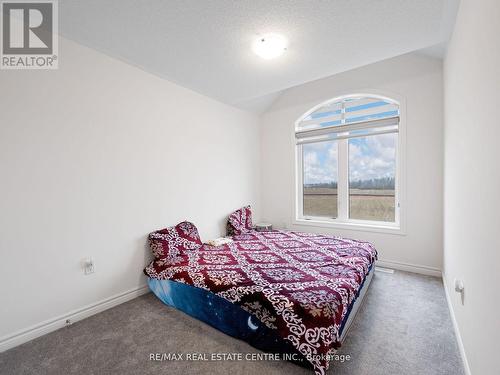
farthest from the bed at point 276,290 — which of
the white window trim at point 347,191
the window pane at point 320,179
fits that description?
the window pane at point 320,179

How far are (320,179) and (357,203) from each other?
0.73 m

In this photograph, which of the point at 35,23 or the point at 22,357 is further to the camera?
the point at 35,23

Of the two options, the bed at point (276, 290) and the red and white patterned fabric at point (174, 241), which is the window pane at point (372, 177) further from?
the red and white patterned fabric at point (174, 241)

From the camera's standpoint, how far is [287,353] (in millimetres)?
1539

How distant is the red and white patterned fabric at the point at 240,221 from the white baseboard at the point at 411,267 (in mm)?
2078

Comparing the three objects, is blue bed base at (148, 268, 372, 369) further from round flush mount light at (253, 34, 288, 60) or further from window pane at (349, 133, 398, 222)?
round flush mount light at (253, 34, 288, 60)

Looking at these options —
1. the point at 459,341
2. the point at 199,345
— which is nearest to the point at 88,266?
the point at 199,345

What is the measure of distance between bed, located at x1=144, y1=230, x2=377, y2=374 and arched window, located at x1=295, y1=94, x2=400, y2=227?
1.03 metres

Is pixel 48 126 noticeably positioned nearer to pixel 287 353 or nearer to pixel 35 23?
pixel 35 23

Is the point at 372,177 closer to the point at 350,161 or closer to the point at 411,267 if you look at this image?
the point at 350,161

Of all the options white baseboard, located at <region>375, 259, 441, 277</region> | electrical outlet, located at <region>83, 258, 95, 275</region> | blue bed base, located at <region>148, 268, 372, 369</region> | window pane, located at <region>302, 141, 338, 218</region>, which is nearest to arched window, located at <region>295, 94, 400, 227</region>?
window pane, located at <region>302, 141, 338, 218</region>

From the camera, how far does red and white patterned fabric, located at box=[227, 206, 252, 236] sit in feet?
11.8

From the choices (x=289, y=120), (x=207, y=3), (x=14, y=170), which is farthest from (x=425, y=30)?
(x=14, y=170)

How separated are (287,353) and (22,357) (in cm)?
191
